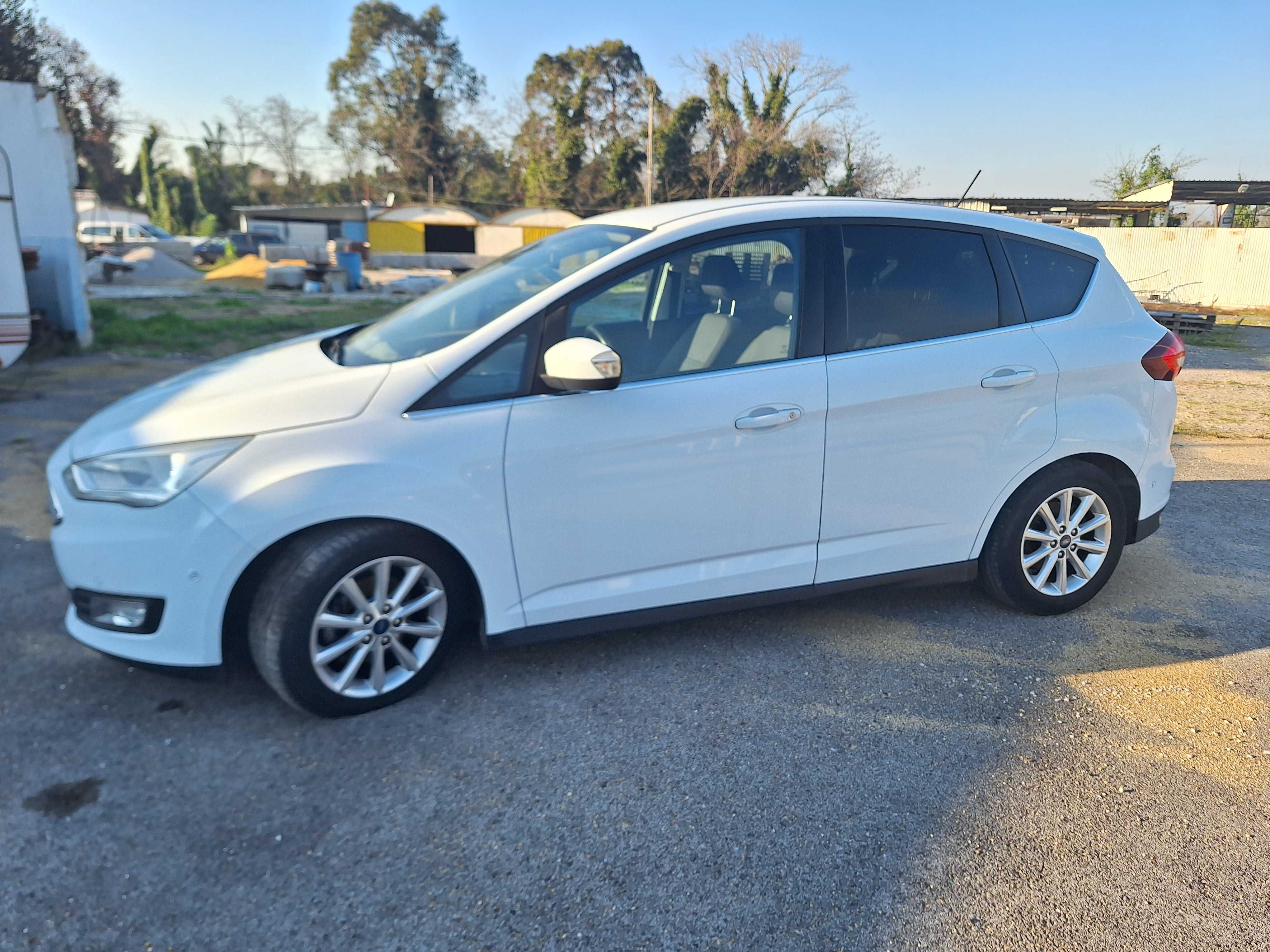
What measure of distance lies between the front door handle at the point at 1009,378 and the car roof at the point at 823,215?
0.64 m

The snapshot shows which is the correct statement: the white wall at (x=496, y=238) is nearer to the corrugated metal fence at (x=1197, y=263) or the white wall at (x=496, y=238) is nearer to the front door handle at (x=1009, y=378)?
the corrugated metal fence at (x=1197, y=263)

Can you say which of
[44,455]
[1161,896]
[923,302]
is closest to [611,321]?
[923,302]

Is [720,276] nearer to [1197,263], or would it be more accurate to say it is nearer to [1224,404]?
[1224,404]

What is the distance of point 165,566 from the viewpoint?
9.05 feet

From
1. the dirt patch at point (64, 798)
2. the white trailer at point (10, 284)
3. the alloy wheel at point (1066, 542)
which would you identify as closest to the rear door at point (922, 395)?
the alloy wheel at point (1066, 542)

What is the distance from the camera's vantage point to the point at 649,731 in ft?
9.95

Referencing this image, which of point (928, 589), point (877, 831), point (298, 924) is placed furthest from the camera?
point (928, 589)

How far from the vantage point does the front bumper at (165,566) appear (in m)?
2.75

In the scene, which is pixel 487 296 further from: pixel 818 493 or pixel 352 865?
pixel 352 865

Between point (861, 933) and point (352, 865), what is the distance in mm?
1326

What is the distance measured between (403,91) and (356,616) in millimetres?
64528

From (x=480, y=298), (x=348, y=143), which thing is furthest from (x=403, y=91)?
(x=480, y=298)

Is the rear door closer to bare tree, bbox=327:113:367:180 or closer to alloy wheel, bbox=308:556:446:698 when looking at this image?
alloy wheel, bbox=308:556:446:698

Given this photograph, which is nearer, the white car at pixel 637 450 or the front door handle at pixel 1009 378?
the white car at pixel 637 450
